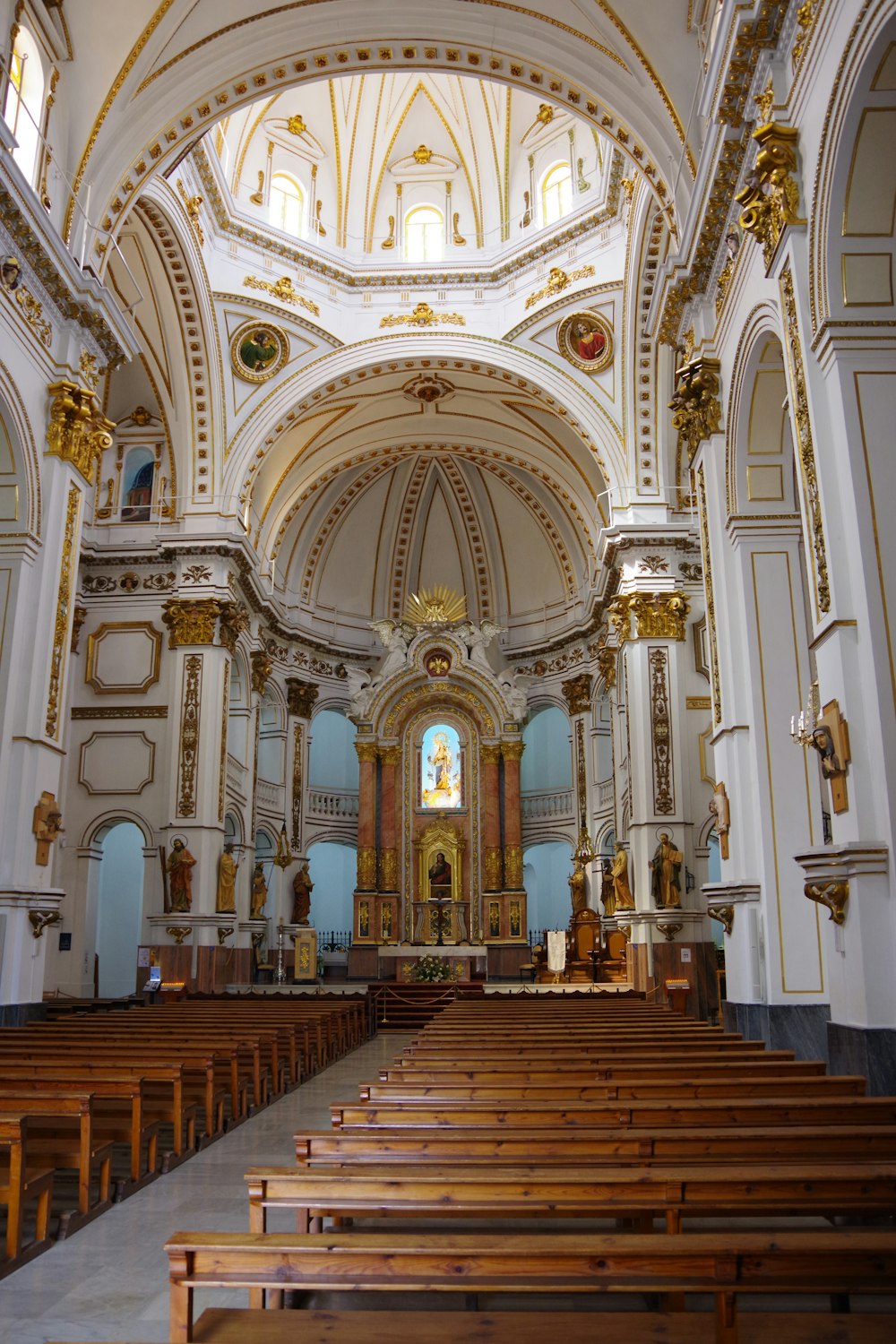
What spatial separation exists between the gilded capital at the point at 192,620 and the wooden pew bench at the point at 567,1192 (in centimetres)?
1919

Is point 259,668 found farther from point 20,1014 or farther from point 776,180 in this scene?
point 776,180

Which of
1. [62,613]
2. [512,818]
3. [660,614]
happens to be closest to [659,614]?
[660,614]

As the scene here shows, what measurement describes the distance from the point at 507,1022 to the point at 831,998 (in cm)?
392

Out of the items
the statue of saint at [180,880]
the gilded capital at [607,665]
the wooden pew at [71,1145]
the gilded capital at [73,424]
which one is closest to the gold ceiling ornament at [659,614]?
the gilded capital at [607,665]

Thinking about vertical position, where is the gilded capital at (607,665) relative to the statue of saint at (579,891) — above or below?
above

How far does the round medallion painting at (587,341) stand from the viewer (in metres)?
22.9

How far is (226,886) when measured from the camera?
22.0 metres

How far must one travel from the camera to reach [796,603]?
1160cm

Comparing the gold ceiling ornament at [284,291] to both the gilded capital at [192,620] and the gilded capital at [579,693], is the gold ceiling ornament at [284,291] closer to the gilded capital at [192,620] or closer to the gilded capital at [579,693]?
the gilded capital at [192,620]

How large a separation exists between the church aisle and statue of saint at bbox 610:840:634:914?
519 inches

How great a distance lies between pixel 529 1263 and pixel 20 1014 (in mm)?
10317

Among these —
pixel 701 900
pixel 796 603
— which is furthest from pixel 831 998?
Answer: pixel 701 900

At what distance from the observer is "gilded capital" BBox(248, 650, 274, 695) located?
2580 cm

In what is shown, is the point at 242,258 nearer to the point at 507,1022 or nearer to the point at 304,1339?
the point at 507,1022
